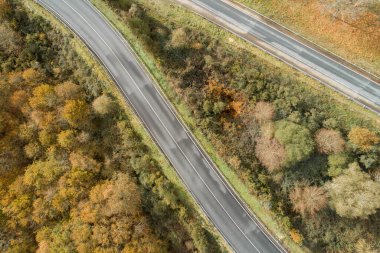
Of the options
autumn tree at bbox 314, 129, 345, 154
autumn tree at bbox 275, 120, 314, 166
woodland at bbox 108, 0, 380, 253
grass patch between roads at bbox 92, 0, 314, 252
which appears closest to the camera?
autumn tree at bbox 275, 120, 314, 166

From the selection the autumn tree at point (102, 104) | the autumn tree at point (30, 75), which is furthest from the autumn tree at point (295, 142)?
the autumn tree at point (30, 75)

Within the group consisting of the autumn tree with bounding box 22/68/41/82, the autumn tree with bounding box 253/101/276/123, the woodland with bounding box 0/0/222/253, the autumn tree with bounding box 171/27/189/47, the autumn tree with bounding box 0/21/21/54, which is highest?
the autumn tree with bounding box 171/27/189/47

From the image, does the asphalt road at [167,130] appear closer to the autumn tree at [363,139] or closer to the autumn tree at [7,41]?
the autumn tree at [7,41]

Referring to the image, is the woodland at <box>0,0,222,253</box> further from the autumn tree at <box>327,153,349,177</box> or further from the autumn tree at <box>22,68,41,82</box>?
the autumn tree at <box>327,153,349,177</box>

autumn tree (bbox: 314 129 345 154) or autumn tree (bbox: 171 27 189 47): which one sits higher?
autumn tree (bbox: 171 27 189 47)

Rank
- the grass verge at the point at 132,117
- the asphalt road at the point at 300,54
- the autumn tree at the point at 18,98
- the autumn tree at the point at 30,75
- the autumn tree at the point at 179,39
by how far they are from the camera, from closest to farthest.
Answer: the autumn tree at the point at 18,98, the grass verge at the point at 132,117, the autumn tree at the point at 30,75, the autumn tree at the point at 179,39, the asphalt road at the point at 300,54

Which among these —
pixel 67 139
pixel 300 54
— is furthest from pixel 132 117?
pixel 300 54

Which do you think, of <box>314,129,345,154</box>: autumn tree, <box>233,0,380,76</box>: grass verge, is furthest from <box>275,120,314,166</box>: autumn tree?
<box>233,0,380,76</box>: grass verge
